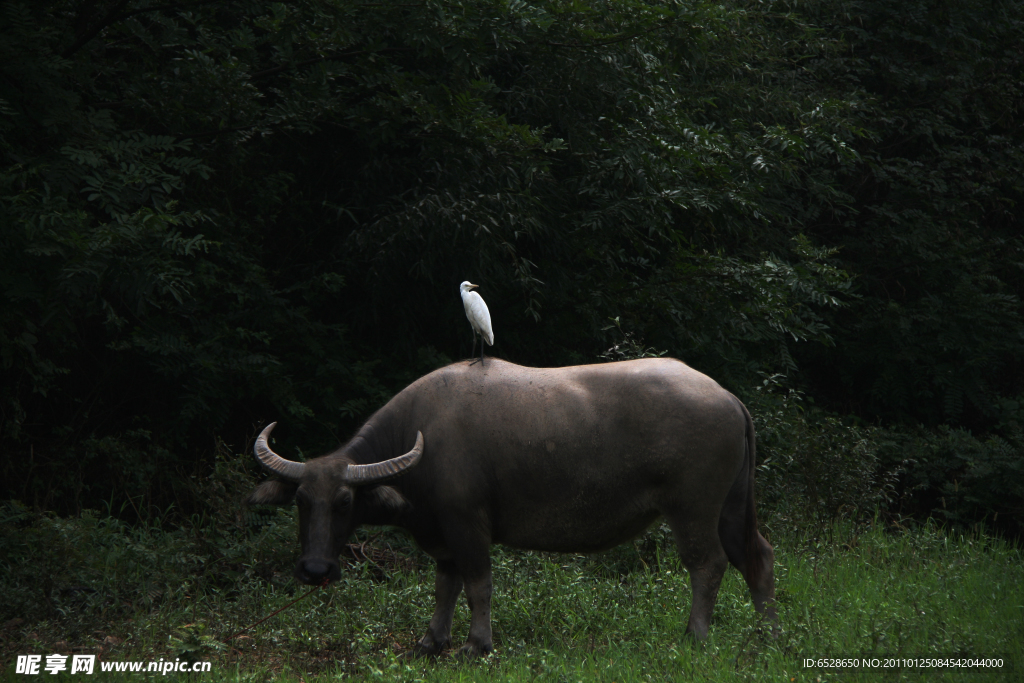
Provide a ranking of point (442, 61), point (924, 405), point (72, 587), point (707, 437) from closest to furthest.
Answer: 1. point (707, 437)
2. point (72, 587)
3. point (442, 61)
4. point (924, 405)

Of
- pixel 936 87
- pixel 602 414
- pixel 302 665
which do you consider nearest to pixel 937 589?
pixel 602 414

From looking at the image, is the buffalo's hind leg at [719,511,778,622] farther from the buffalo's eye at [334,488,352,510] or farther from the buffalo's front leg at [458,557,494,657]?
the buffalo's eye at [334,488,352,510]

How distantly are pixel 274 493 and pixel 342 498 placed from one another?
1.63 ft

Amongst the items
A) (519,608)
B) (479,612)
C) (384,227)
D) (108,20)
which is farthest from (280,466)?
(108,20)

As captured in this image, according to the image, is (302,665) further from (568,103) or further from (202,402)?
(568,103)

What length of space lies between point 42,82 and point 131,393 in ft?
11.6

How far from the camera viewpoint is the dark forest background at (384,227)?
6879 millimetres

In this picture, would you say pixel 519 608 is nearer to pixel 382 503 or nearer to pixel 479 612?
pixel 479 612

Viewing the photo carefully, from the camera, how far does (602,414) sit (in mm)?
5254

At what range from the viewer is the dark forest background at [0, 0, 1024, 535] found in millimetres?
6879

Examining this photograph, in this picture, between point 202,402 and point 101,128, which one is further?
point 202,402

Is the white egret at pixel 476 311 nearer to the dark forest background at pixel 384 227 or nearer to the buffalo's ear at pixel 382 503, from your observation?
the buffalo's ear at pixel 382 503

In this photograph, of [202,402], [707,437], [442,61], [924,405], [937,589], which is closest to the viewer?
[707,437]

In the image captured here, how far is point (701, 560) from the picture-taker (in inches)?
200
